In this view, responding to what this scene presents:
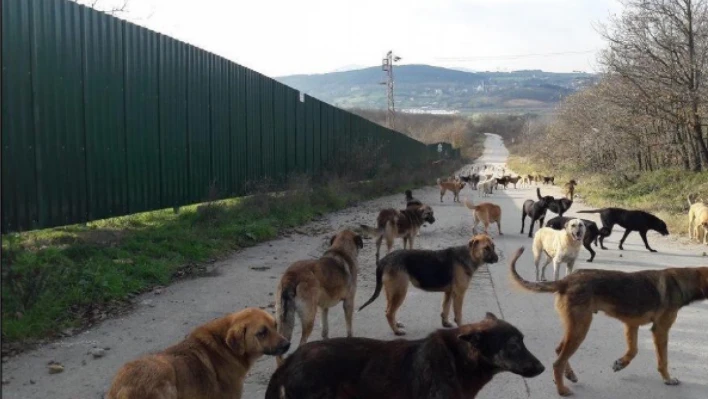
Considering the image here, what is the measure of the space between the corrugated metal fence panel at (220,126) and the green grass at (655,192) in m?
11.8

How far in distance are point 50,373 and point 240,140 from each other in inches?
486

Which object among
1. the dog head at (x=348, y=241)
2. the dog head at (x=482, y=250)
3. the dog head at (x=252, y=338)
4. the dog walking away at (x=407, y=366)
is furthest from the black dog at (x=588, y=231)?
the dog head at (x=252, y=338)

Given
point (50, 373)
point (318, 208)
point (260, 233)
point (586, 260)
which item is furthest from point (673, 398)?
point (318, 208)

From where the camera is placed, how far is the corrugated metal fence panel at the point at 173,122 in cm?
1320

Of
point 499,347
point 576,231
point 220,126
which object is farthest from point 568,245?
point 220,126

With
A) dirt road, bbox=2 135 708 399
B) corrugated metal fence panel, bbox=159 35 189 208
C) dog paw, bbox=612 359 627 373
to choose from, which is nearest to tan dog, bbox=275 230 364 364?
dirt road, bbox=2 135 708 399

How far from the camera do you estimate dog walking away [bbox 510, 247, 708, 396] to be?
537cm

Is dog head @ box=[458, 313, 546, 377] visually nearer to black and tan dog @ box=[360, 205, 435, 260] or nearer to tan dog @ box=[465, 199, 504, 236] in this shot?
black and tan dog @ box=[360, 205, 435, 260]

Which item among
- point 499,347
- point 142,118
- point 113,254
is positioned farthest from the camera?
point 142,118

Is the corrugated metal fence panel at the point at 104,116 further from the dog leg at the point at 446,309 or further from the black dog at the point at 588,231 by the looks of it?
the black dog at the point at 588,231

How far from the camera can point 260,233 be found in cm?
1291

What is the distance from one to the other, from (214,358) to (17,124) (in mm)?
6412

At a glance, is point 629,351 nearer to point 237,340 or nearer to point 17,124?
point 237,340

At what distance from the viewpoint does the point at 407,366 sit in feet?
12.5
